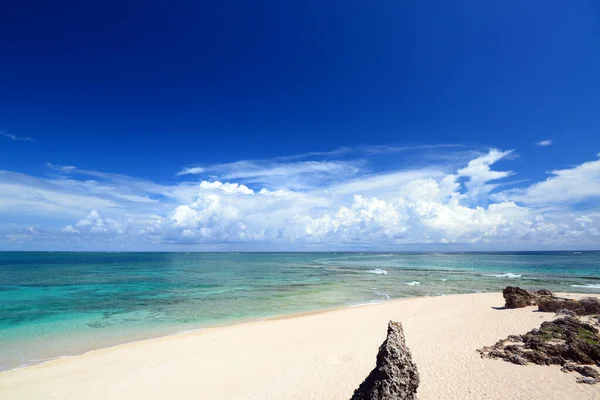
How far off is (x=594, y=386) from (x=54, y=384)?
2070cm

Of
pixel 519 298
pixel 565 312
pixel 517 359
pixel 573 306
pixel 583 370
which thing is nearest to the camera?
pixel 583 370

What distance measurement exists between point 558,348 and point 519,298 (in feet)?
51.4

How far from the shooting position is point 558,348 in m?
13.1

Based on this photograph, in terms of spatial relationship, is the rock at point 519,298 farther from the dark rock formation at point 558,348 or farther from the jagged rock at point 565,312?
the dark rock formation at point 558,348

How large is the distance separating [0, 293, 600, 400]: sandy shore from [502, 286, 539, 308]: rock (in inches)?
147

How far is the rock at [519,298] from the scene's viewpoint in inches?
1037

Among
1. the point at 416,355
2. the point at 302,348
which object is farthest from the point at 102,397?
the point at 416,355

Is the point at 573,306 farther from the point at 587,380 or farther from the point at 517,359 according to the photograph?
the point at 587,380

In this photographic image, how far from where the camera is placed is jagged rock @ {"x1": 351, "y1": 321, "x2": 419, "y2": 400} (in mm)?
7219

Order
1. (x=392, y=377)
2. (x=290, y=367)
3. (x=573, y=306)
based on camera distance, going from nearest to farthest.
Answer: (x=392, y=377) < (x=290, y=367) < (x=573, y=306)

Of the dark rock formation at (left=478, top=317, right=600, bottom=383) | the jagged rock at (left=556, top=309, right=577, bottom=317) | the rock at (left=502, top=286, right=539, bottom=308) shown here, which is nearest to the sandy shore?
the dark rock formation at (left=478, top=317, right=600, bottom=383)

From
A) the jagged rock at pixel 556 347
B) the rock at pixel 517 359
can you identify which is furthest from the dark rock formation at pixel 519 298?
the rock at pixel 517 359

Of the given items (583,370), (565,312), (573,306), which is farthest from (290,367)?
(573,306)

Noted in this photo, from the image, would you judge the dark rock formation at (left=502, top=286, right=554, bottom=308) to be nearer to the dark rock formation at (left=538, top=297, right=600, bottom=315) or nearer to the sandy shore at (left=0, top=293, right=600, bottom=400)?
the dark rock formation at (left=538, top=297, right=600, bottom=315)
